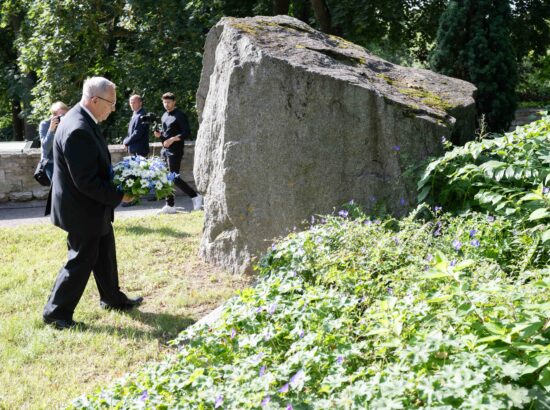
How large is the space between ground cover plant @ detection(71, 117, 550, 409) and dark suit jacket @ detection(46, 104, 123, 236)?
1.55 m

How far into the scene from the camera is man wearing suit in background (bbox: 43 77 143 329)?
5020 mm

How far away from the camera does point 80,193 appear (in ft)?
16.9

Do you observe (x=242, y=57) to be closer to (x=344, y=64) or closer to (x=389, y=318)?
(x=344, y=64)

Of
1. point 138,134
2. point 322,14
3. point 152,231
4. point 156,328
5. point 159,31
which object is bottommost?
point 156,328

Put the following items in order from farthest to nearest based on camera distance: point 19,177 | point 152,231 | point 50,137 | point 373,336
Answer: point 19,177
point 50,137
point 152,231
point 373,336

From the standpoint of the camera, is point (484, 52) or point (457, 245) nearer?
point (457, 245)

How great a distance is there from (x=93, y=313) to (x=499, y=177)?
3.70 metres

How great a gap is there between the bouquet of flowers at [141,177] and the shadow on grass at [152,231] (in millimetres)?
2861

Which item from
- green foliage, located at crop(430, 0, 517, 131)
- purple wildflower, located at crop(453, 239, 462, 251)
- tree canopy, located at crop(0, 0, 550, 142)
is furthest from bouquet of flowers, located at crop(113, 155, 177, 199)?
tree canopy, located at crop(0, 0, 550, 142)

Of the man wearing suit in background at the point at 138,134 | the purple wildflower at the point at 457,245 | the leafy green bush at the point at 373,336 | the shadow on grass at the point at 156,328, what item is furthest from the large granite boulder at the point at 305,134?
the man wearing suit in background at the point at 138,134

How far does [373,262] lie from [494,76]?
8603 millimetres

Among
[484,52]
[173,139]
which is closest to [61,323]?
[173,139]

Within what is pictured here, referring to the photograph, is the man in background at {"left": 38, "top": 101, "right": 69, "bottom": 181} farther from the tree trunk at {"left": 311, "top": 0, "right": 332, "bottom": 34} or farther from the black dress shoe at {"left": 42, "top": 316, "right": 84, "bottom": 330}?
the tree trunk at {"left": 311, "top": 0, "right": 332, "bottom": 34}

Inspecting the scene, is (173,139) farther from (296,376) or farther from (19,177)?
(296,376)
